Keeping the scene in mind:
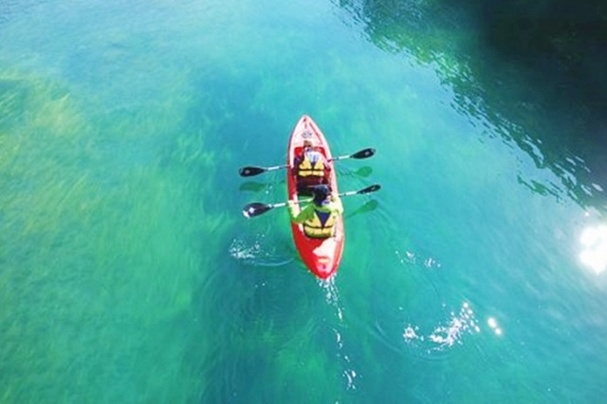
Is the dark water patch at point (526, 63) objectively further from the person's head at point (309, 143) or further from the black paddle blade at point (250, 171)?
the black paddle blade at point (250, 171)

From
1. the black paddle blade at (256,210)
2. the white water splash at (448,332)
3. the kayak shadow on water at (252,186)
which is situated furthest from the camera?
the kayak shadow on water at (252,186)

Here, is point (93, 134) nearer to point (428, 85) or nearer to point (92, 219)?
point (92, 219)

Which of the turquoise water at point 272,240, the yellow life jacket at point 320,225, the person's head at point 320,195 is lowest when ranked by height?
the turquoise water at point 272,240

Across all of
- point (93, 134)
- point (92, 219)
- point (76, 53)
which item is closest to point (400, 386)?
point (92, 219)

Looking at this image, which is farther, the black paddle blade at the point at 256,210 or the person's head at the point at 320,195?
the black paddle blade at the point at 256,210

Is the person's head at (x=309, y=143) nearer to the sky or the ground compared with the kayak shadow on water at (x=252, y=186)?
nearer to the sky

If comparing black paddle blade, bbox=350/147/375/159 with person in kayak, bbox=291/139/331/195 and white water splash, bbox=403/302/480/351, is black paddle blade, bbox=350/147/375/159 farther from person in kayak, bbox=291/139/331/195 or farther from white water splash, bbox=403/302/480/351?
white water splash, bbox=403/302/480/351

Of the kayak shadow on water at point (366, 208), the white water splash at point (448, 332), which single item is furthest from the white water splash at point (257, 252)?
the white water splash at point (448, 332)
